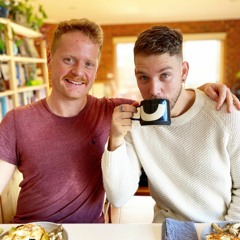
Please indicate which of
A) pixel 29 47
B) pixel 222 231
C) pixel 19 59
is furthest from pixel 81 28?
pixel 29 47

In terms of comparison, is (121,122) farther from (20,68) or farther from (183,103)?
(20,68)

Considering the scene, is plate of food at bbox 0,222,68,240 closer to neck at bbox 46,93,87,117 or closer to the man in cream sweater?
the man in cream sweater

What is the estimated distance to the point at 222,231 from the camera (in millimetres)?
837

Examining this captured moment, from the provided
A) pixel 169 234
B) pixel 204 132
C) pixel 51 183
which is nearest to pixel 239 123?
pixel 204 132

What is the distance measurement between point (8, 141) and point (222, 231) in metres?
0.91

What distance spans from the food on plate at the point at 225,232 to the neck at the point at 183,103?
1.54 ft

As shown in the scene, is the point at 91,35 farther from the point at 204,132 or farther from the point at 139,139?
the point at 204,132

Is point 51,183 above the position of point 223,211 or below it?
above

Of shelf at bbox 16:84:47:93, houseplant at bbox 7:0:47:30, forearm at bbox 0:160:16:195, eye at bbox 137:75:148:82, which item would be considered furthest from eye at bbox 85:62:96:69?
houseplant at bbox 7:0:47:30

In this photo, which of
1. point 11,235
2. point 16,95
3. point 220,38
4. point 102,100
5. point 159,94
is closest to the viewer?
point 11,235

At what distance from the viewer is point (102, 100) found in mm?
1378

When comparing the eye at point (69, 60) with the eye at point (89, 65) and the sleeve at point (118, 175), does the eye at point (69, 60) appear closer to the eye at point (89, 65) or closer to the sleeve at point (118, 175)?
the eye at point (89, 65)

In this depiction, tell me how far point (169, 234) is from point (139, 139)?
0.44 m

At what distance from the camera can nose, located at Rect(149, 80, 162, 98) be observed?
102cm
